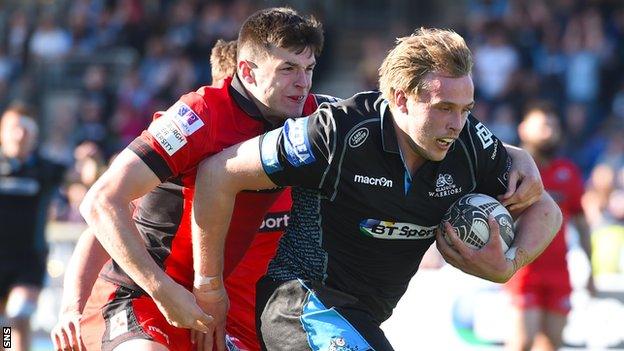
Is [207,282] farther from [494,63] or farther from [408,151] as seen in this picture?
[494,63]

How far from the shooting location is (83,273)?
587cm

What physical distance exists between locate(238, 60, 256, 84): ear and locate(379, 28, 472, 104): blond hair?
870 millimetres

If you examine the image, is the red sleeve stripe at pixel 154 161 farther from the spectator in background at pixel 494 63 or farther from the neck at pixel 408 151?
the spectator in background at pixel 494 63

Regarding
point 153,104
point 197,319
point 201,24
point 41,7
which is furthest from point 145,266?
point 41,7

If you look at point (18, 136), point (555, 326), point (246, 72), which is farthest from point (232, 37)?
point (246, 72)

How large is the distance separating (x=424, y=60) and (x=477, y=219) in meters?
0.70

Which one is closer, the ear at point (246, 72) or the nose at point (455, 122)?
the nose at point (455, 122)

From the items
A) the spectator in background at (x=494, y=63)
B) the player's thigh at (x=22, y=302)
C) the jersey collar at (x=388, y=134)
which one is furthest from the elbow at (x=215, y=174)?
the spectator in background at (x=494, y=63)

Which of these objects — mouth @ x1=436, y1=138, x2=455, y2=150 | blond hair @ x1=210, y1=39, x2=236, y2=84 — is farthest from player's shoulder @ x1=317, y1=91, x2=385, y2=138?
blond hair @ x1=210, y1=39, x2=236, y2=84

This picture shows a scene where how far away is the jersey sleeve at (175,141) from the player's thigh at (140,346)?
0.79m

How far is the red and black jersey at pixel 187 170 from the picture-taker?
537 cm

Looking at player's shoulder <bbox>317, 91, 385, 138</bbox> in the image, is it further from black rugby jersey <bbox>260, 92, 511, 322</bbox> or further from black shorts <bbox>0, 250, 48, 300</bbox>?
black shorts <bbox>0, 250, 48, 300</bbox>

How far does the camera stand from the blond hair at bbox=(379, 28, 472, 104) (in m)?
5.02

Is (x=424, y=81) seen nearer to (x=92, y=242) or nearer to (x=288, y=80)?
(x=288, y=80)
